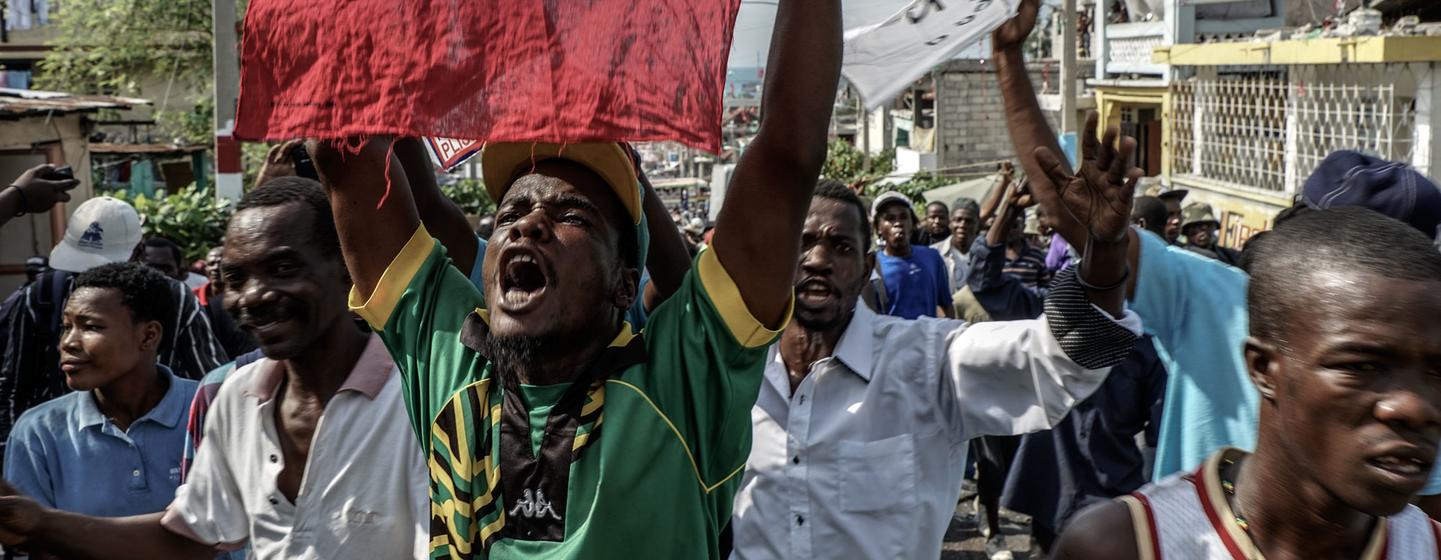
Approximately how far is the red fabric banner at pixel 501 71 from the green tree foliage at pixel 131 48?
3029cm

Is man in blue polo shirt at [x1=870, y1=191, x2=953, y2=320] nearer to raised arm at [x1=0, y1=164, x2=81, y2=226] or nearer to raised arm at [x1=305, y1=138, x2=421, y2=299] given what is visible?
raised arm at [x1=0, y1=164, x2=81, y2=226]

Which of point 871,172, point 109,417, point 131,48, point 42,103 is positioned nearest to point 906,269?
point 109,417

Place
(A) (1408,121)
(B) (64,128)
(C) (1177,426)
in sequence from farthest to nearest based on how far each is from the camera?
(B) (64,128) < (A) (1408,121) < (C) (1177,426)

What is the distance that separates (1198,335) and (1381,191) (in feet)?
1.78

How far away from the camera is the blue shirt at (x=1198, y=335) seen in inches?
132

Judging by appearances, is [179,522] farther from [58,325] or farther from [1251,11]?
[1251,11]

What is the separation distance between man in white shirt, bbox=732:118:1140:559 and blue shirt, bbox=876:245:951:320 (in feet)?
15.0

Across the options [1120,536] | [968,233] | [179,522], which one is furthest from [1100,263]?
[968,233]

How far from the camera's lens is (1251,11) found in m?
21.7

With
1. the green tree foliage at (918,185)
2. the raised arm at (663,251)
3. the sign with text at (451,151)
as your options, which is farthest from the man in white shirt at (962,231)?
the green tree foliage at (918,185)

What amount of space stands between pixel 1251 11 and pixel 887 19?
19.6m

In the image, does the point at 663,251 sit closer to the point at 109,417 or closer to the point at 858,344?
the point at 858,344

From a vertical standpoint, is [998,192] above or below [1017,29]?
below

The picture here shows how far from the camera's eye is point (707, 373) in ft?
8.35
